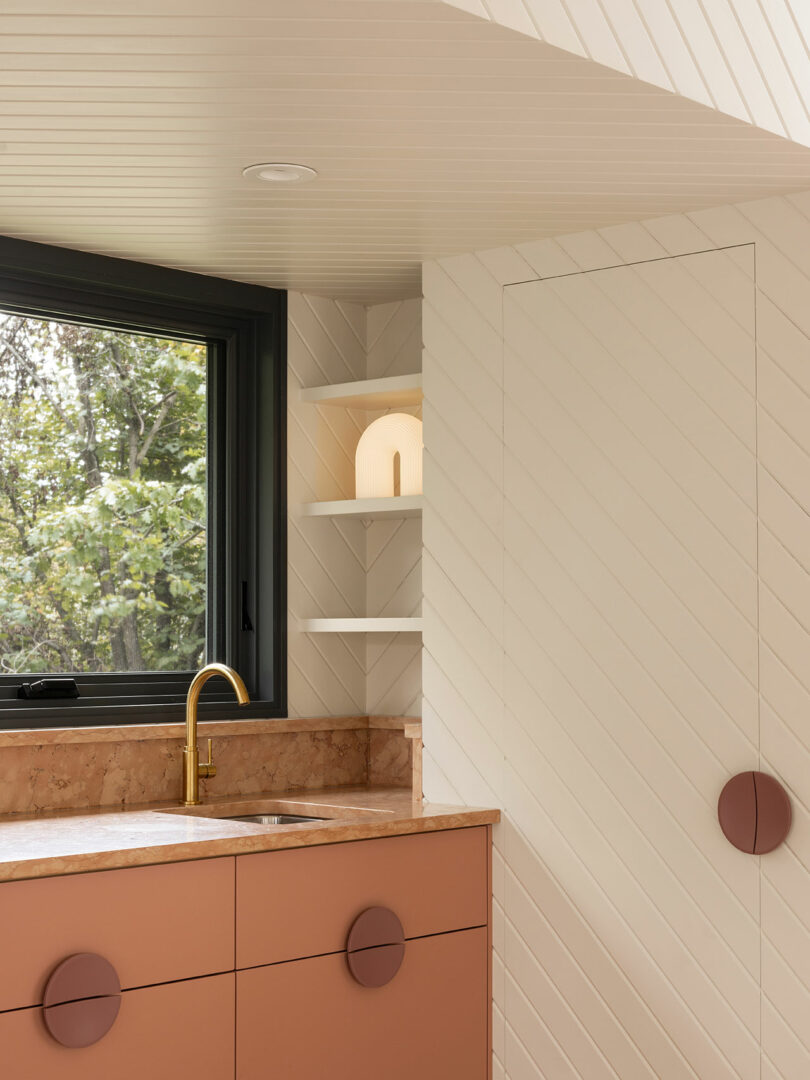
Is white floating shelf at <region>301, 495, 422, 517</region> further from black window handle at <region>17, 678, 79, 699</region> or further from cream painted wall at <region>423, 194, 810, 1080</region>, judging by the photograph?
black window handle at <region>17, 678, 79, 699</region>

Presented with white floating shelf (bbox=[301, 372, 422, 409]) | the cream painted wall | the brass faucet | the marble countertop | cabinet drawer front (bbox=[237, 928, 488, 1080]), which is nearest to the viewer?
the marble countertop

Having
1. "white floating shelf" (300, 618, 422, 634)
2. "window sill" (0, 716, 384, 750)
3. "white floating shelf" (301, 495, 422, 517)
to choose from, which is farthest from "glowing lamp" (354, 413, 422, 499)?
"window sill" (0, 716, 384, 750)

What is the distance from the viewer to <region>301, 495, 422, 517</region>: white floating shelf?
3.31 m

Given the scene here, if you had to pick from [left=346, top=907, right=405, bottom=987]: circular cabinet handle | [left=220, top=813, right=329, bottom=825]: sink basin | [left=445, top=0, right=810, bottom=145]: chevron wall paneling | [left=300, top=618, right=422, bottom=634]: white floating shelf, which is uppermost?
[left=445, top=0, right=810, bottom=145]: chevron wall paneling

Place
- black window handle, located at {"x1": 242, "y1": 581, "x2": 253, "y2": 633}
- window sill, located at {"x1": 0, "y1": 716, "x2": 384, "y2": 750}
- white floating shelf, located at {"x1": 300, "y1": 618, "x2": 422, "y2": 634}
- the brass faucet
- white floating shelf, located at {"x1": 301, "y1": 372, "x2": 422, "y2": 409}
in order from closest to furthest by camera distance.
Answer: window sill, located at {"x1": 0, "y1": 716, "x2": 384, "y2": 750} < the brass faucet < white floating shelf, located at {"x1": 300, "y1": 618, "x2": 422, "y2": 634} < white floating shelf, located at {"x1": 301, "y1": 372, "x2": 422, "y2": 409} < black window handle, located at {"x1": 242, "y1": 581, "x2": 253, "y2": 633}

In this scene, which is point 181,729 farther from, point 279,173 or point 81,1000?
point 279,173

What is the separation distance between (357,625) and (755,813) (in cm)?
118

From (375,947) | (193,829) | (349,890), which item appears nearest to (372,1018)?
(375,947)

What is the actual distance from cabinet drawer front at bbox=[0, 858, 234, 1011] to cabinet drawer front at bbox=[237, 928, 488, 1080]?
144 mm

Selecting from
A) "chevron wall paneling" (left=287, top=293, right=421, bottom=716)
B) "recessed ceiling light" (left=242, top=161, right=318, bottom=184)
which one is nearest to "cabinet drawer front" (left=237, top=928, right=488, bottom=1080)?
"chevron wall paneling" (left=287, top=293, right=421, bottom=716)

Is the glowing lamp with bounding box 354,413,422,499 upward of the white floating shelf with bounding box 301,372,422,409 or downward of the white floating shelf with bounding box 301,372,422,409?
downward

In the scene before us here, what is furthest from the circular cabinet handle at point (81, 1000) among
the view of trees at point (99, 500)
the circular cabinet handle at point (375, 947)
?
the view of trees at point (99, 500)

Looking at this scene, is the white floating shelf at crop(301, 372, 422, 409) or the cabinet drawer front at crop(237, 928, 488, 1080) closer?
the cabinet drawer front at crop(237, 928, 488, 1080)

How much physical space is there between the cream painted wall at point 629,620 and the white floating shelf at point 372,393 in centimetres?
16
